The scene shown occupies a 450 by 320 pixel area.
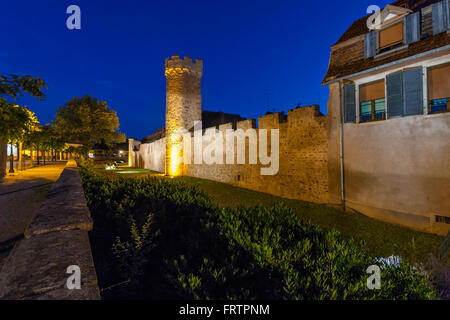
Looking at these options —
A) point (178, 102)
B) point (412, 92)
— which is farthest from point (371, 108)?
point (178, 102)

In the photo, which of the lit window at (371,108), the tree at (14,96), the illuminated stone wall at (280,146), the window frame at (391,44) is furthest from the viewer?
the illuminated stone wall at (280,146)

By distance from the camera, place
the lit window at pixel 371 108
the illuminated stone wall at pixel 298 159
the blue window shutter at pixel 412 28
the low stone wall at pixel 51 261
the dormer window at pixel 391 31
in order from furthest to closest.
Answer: the illuminated stone wall at pixel 298 159
the lit window at pixel 371 108
the dormer window at pixel 391 31
the blue window shutter at pixel 412 28
the low stone wall at pixel 51 261

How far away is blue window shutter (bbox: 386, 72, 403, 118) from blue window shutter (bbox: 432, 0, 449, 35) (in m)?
1.58

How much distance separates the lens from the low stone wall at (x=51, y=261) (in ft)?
4.15

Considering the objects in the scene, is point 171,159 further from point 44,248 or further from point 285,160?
point 44,248

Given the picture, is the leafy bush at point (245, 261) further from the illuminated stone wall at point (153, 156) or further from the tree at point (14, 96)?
the illuminated stone wall at point (153, 156)

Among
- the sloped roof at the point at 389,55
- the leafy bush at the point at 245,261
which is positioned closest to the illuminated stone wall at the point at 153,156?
the sloped roof at the point at 389,55

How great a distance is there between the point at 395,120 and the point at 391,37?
11.2ft

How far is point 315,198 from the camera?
34.7 feet

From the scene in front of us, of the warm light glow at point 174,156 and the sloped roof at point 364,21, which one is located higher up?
the sloped roof at point 364,21

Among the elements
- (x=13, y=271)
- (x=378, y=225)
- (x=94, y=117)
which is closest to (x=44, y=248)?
(x=13, y=271)

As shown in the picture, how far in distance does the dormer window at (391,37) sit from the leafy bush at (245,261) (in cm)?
946

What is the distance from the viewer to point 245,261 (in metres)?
1.81

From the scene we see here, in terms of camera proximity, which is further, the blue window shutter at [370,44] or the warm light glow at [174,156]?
the warm light glow at [174,156]
